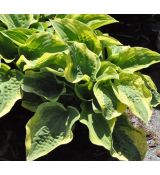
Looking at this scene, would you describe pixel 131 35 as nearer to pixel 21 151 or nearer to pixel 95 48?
pixel 95 48

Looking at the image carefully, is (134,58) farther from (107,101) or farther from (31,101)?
(31,101)

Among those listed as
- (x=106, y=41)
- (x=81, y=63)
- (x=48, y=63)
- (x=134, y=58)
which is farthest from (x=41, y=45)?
(x=134, y=58)

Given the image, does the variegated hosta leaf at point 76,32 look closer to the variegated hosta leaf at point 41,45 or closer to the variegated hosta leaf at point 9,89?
the variegated hosta leaf at point 41,45

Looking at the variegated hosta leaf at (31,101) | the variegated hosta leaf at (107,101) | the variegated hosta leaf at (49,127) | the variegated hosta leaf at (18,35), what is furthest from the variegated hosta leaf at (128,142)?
the variegated hosta leaf at (18,35)

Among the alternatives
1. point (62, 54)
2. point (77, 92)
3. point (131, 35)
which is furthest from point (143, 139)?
point (131, 35)

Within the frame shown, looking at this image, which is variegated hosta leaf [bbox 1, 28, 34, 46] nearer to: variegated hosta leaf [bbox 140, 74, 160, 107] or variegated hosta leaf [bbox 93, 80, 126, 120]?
variegated hosta leaf [bbox 93, 80, 126, 120]
